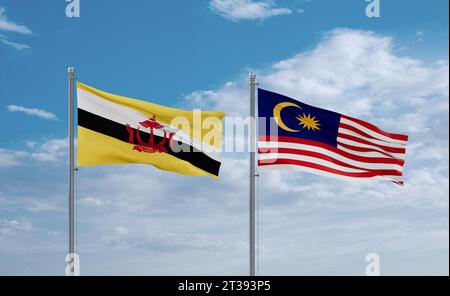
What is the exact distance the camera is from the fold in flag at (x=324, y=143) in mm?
18781

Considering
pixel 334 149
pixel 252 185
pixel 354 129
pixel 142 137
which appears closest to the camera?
pixel 142 137

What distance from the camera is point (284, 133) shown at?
1891 cm

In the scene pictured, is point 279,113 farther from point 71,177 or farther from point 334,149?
point 71,177

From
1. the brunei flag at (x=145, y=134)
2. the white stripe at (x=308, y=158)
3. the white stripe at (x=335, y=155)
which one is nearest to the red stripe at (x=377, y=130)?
the white stripe at (x=335, y=155)

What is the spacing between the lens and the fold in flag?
18.8m

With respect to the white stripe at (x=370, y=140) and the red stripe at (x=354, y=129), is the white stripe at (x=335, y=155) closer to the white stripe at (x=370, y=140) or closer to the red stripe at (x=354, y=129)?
the white stripe at (x=370, y=140)

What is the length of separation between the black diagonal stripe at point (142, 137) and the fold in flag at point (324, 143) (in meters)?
1.43

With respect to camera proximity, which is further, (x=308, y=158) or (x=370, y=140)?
(x=370, y=140)

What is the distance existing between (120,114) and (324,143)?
5.86 meters

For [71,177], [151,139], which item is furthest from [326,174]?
[71,177]

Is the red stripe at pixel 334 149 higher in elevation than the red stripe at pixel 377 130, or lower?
lower

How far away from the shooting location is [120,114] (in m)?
18.3
